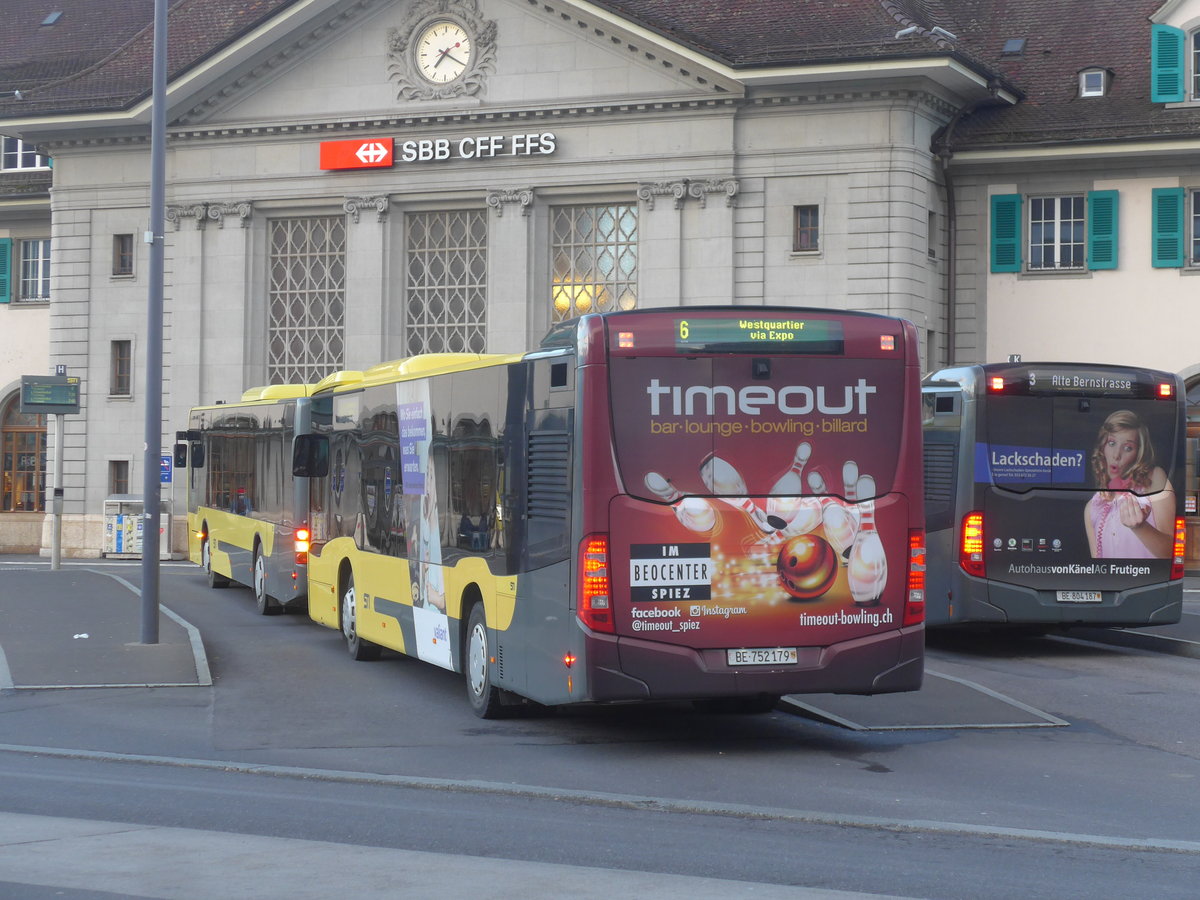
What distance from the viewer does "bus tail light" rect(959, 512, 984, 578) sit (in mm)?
18109

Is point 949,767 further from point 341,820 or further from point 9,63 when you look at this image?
point 9,63

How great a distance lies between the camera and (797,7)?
35.3 meters

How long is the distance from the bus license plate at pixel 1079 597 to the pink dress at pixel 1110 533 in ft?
1.28

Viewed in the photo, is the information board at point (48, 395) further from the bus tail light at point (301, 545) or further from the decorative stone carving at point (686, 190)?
the bus tail light at point (301, 545)

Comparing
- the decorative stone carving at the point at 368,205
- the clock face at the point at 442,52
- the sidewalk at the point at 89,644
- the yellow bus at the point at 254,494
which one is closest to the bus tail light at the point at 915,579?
the sidewalk at the point at 89,644

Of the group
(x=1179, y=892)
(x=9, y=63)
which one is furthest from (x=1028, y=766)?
(x=9, y=63)

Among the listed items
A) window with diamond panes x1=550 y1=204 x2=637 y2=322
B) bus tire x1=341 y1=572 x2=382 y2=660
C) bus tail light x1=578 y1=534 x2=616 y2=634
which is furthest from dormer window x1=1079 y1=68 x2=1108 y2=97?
bus tail light x1=578 y1=534 x2=616 y2=634

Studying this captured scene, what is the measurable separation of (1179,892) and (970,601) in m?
10.5

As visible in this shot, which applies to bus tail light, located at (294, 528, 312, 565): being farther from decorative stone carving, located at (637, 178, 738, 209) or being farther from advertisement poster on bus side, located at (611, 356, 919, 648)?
decorative stone carving, located at (637, 178, 738, 209)

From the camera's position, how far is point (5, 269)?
4309 cm

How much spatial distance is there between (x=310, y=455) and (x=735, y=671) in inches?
343

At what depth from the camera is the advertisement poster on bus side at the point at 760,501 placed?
11438 millimetres

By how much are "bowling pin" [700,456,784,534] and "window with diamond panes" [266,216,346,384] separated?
27.1 m

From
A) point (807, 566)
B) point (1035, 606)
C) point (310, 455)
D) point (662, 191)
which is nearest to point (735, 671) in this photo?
point (807, 566)
